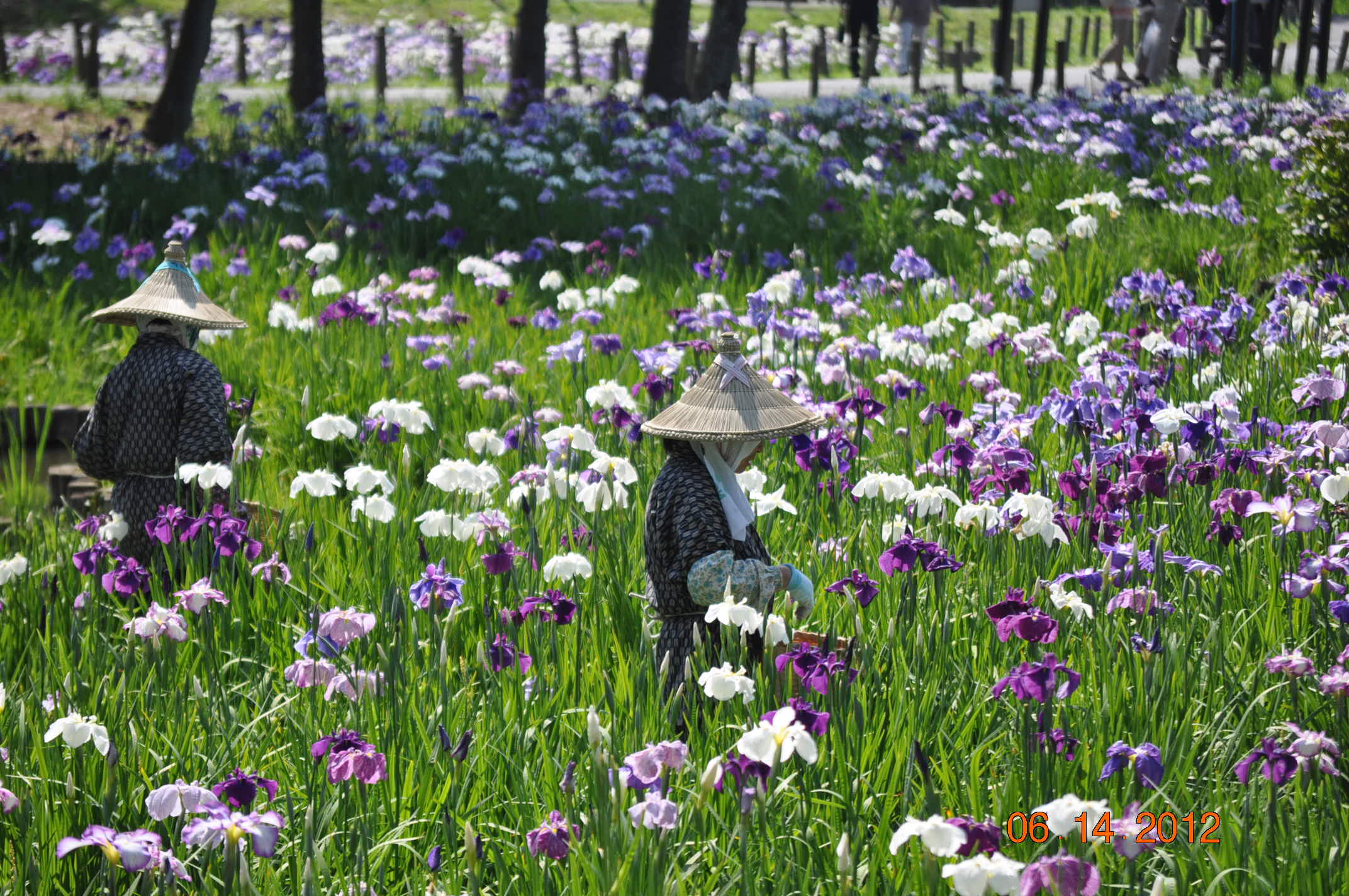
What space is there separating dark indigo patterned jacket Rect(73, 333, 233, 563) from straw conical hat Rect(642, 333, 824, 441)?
6.62 feet

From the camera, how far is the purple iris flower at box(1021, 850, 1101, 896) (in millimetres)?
2012

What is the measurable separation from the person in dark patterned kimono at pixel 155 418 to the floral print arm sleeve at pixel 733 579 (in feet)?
→ 7.09

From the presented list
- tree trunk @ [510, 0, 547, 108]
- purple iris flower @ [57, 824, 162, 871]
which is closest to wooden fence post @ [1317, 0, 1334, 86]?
tree trunk @ [510, 0, 547, 108]

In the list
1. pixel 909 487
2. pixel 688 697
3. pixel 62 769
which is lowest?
pixel 62 769

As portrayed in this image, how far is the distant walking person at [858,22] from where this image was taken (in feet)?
78.7

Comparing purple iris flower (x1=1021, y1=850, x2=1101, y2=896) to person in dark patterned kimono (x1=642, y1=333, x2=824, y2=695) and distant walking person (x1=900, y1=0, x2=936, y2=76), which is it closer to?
person in dark patterned kimono (x1=642, y1=333, x2=824, y2=695)

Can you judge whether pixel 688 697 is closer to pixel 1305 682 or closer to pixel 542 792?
pixel 542 792

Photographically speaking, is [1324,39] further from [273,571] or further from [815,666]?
[815,666]

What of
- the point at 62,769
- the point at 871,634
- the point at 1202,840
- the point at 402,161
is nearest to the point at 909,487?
the point at 871,634

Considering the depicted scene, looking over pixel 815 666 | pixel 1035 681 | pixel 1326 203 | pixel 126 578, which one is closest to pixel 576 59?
pixel 1326 203

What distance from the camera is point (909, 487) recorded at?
389 cm

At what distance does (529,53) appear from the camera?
53.5 feet

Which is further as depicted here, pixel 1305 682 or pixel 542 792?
pixel 1305 682

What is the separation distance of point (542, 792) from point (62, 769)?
115 centimetres
